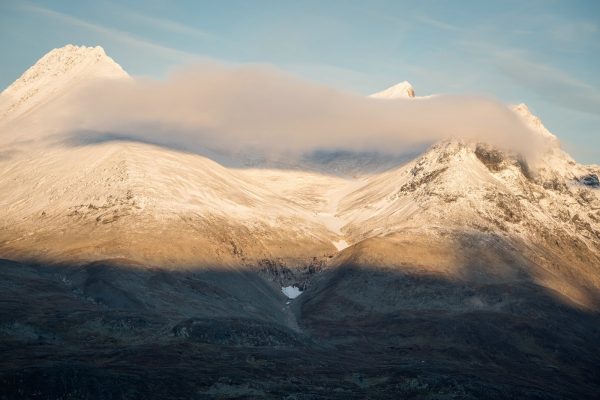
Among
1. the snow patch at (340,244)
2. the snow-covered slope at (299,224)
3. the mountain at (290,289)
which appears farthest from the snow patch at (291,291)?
the snow patch at (340,244)

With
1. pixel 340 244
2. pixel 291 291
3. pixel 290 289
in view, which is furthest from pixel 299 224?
pixel 291 291

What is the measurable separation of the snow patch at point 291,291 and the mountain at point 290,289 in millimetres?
939

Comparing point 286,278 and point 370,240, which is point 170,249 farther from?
point 370,240

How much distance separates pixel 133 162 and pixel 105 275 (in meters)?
74.7

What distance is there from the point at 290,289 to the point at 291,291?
842mm

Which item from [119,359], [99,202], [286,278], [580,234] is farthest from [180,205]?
[580,234]

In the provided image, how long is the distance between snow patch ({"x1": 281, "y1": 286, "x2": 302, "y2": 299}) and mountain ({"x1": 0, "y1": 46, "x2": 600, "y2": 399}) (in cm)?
94

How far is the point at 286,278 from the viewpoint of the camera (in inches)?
5940

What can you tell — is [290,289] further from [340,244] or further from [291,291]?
[340,244]

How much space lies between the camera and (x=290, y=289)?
5822 inches

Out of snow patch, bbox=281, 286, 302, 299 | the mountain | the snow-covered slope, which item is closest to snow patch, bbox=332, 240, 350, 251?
the snow-covered slope

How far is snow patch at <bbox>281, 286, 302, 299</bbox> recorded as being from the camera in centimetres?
14525

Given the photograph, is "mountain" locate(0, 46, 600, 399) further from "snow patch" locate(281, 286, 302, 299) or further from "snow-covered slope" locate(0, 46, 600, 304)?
"snow patch" locate(281, 286, 302, 299)

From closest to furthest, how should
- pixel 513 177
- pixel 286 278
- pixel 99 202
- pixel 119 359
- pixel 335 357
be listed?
pixel 119 359
pixel 335 357
pixel 286 278
pixel 99 202
pixel 513 177
